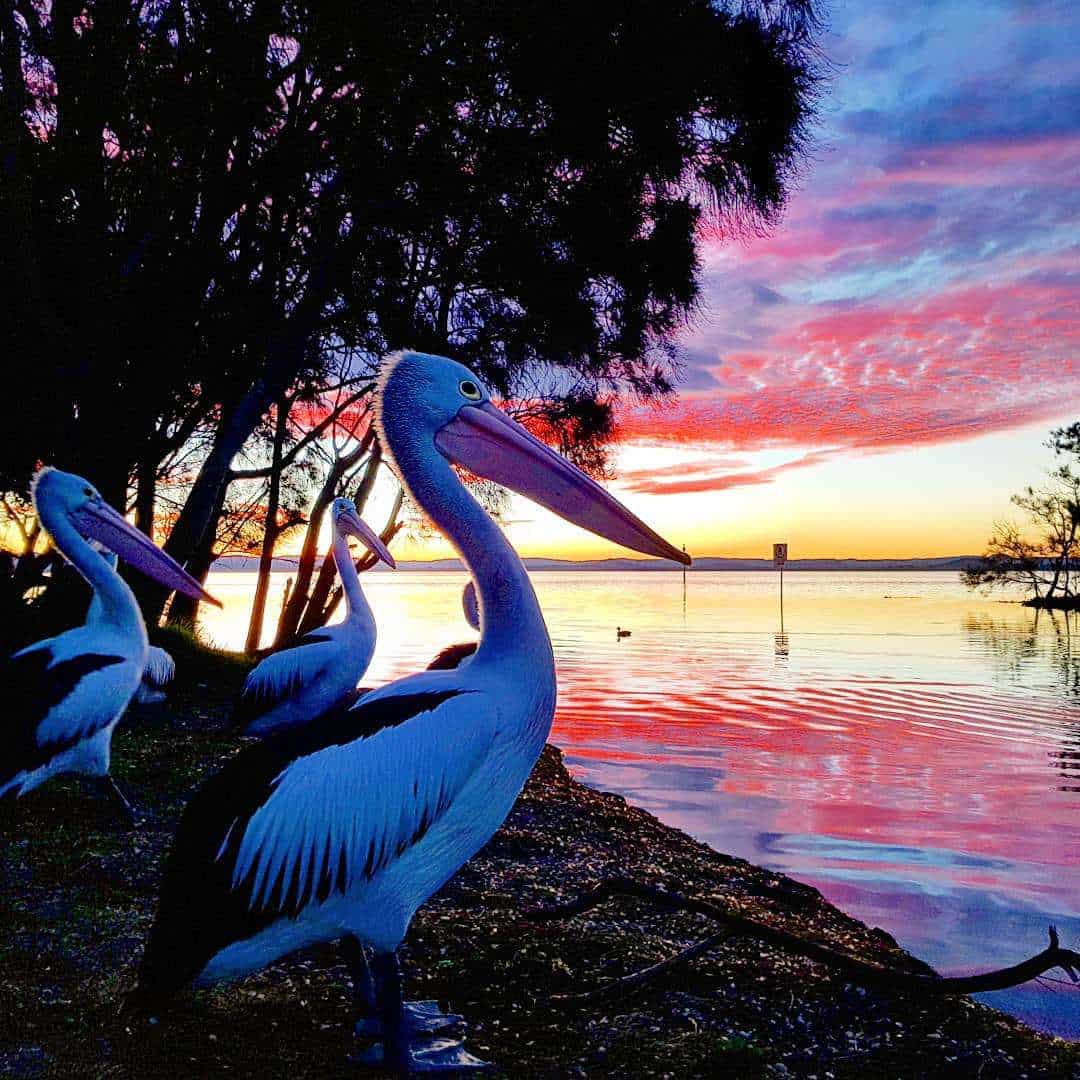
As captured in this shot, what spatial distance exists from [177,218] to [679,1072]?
8610 mm

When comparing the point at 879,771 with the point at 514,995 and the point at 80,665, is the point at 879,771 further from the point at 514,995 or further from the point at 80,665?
the point at 80,665

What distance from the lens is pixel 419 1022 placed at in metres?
2.92

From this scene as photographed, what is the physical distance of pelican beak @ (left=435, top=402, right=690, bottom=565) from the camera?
2.96m

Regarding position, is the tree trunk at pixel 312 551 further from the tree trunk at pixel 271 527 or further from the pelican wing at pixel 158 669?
the pelican wing at pixel 158 669

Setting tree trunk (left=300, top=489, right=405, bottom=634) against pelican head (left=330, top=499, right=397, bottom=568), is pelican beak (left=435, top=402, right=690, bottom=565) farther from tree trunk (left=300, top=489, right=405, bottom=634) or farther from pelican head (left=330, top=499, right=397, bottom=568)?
tree trunk (left=300, top=489, right=405, bottom=634)

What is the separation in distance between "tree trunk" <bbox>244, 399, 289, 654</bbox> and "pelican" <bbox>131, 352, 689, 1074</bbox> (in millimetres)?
10915

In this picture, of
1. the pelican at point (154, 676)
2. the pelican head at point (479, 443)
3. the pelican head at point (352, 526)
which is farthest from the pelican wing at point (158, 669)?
the pelican head at point (479, 443)

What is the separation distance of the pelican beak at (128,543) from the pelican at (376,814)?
12.0ft

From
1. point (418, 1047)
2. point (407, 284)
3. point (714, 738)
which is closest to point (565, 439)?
point (407, 284)

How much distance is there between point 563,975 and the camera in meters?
3.49

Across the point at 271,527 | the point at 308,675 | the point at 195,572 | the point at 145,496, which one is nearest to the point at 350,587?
the point at 308,675

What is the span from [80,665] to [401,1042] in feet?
10.9

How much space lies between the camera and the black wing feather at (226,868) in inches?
97.0

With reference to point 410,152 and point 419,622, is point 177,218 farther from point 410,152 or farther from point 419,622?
point 419,622
